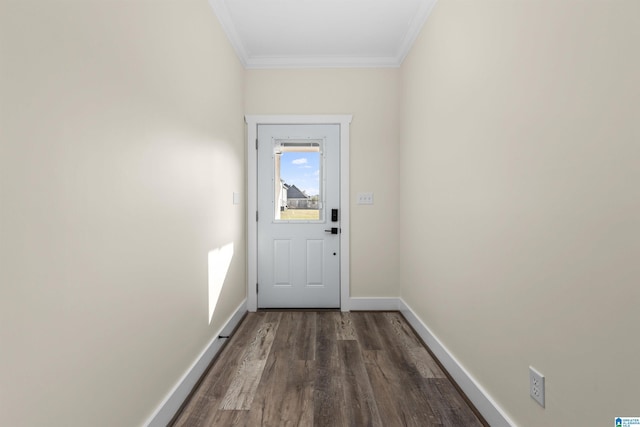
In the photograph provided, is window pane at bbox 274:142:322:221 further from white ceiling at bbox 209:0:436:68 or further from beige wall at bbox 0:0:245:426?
beige wall at bbox 0:0:245:426

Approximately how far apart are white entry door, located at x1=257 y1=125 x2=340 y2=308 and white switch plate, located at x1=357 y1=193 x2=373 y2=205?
234 mm

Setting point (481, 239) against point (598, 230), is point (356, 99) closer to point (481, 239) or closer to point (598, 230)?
point (481, 239)

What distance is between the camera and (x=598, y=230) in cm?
99

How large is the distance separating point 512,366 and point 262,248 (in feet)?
8.07

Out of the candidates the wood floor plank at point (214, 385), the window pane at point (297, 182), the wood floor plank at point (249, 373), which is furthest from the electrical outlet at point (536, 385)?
the window pane at point (297, 182)

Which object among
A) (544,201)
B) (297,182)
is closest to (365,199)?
(297,182)

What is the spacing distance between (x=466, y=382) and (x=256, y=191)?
8.10 feet

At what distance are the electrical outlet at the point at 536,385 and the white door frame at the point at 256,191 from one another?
209 cm

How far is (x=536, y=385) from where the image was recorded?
127cm

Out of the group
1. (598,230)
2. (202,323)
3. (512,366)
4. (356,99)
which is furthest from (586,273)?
(356,99)

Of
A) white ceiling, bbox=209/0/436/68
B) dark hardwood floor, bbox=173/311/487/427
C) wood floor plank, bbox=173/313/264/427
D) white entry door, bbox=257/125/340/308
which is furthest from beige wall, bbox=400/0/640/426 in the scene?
wood floor plank, bbox=173/313/264/427

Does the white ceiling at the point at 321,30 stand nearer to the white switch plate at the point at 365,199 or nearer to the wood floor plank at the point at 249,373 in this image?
the white switch plate at the point at 365,199

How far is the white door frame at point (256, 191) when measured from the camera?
3.26 m

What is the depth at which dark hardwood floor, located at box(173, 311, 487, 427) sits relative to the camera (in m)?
1.66
